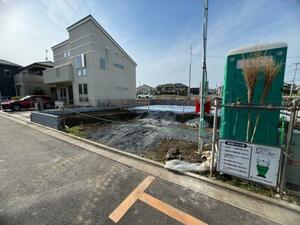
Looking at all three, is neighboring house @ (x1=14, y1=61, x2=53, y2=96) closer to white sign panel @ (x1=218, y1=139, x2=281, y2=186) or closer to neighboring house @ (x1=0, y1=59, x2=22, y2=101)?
neighboring house @ (x1=0, y1=59, x2=22, y2=101)

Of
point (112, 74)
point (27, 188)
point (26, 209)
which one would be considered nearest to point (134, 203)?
point (26, 209)

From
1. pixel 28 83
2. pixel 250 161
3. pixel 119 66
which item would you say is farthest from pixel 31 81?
pixel 250 161

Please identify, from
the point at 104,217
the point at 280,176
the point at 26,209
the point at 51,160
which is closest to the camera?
the point at 104,217

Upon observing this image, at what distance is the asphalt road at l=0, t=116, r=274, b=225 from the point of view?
2.07 m

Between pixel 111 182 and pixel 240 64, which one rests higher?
pixel 240 64

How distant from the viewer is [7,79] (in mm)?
24359

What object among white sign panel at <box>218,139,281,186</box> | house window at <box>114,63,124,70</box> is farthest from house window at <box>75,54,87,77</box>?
white sign panel at <box>218,139,281,186</box>

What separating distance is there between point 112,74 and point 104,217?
697 inches

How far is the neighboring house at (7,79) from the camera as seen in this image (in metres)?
23.9

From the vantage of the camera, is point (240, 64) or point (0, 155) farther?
point (0, 155)

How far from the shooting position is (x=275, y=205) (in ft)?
7.50

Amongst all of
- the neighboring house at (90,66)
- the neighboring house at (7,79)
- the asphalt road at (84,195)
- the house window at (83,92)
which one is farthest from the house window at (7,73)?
the asphalt road at (84,195)

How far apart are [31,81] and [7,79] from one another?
5.06m

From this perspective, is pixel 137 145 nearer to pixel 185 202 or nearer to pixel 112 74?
pixel 185 202
